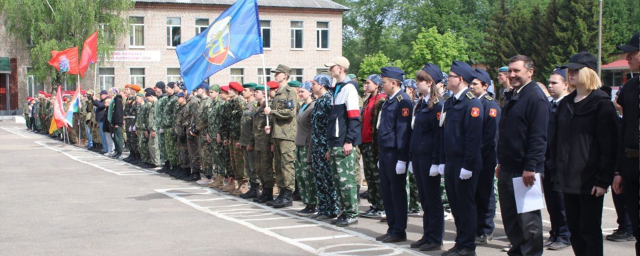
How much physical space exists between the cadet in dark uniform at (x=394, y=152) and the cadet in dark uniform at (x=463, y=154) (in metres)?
0.98

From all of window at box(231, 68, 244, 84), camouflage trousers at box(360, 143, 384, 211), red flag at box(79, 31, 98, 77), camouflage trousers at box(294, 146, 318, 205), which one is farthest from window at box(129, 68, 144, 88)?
camouflage trousers at box(360, 143, 384, 211)

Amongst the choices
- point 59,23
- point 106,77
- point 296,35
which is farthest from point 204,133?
point 296,35

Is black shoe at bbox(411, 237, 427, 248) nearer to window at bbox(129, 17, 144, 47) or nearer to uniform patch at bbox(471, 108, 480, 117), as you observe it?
uniform patch at bbox(471, 108, 480, 117)

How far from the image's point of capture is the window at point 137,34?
53750mm

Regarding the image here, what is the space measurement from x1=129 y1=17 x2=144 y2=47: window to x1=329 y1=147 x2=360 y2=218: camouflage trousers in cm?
4712

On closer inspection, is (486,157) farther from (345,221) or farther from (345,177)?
(345,221)

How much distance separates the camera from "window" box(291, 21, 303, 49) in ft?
186

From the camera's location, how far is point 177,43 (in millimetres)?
54125

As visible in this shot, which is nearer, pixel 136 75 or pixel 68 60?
pixel 68 60

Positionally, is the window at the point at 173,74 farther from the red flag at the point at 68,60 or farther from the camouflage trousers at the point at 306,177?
the camouflage trousers at the point at 306,177

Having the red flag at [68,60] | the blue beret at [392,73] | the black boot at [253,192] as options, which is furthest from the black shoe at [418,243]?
the red flag at [68,60]

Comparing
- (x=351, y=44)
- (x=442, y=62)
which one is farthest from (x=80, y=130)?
(x=351, y=44)

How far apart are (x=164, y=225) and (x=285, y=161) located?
2.40 meters

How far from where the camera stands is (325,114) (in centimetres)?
958
